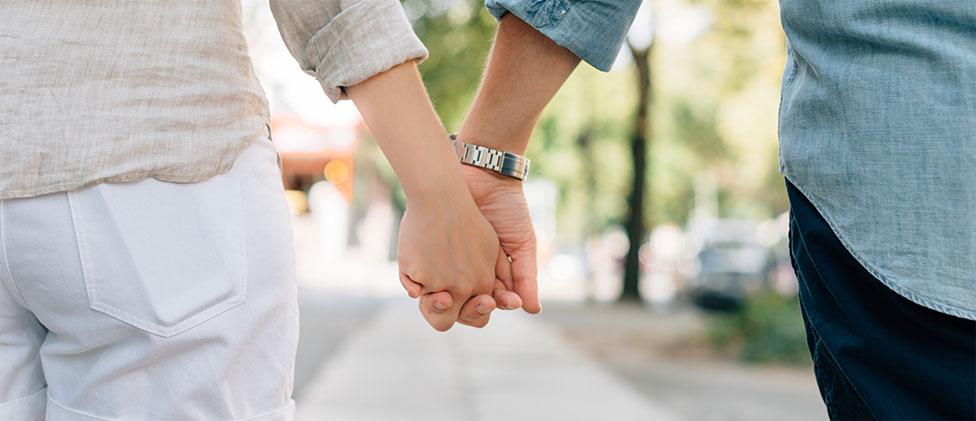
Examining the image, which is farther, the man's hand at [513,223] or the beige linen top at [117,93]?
the man's hand at [513,223]

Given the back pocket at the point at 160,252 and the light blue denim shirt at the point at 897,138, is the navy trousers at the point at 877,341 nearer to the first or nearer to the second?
the light blue denim shirt at the point at 897,138

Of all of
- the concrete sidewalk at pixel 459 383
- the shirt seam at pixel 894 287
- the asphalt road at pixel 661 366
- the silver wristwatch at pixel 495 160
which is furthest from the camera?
the asphalt road at pixel 661 366

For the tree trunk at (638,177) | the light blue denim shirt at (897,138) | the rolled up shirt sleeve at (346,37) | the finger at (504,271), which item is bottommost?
the tree trunk at (638,177)

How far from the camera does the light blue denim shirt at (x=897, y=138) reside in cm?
133

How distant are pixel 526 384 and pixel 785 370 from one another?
14.6 ft

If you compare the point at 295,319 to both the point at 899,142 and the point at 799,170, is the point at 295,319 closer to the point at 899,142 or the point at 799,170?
the point at 799,170

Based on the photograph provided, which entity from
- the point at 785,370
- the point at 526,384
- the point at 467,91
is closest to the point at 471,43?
the point at 467,91

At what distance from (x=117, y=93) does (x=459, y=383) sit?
643 cm

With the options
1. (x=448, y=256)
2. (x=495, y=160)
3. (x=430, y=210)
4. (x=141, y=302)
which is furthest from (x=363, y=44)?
(x=495, y=160)

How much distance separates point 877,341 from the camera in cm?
141

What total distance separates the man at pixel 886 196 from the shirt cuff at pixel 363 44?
1.78 ft

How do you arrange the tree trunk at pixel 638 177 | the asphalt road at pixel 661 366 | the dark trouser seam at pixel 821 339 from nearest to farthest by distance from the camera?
the dark trouser seam at pixel 821 339, the asphalt road at pixel 661 366, the tree trunk at pixel 638 177

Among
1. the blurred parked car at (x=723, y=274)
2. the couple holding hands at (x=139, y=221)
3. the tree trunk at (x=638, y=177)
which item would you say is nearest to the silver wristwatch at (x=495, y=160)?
the couple holding hands at (x=139, y=221)

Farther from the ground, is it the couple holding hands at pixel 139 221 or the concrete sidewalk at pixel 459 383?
the couple holding hands at pixel 139 221
